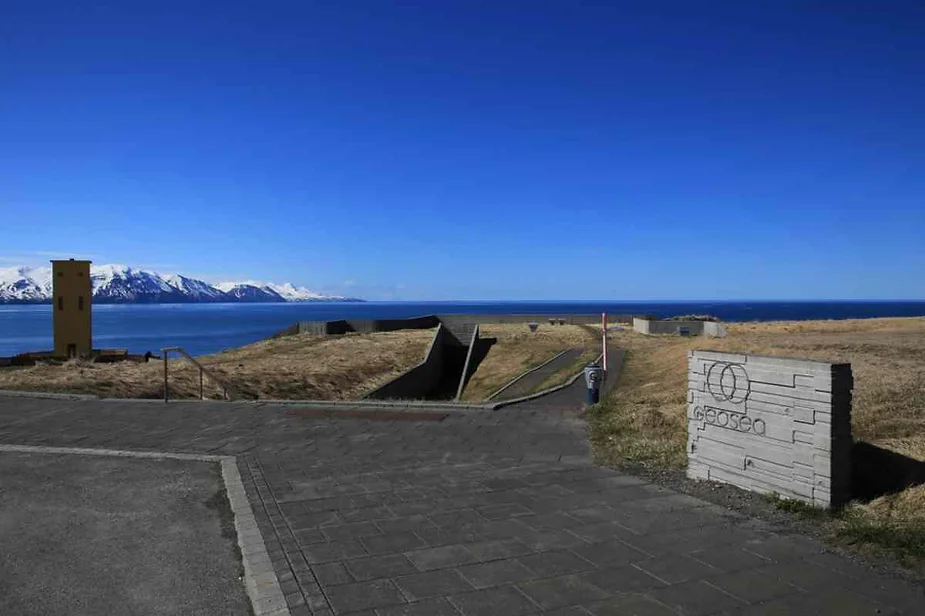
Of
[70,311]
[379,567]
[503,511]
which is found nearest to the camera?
[379,567]

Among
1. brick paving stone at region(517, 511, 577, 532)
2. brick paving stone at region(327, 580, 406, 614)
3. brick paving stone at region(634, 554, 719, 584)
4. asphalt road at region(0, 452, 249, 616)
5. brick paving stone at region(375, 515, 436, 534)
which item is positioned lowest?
asphalt road at region(0, 452, 249, 616)

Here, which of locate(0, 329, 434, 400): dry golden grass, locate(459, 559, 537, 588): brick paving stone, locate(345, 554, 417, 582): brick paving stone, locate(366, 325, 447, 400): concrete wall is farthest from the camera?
locate(366, 325, 447, 400): concrete wall

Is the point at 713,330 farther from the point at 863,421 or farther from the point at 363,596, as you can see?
the point at 363,596

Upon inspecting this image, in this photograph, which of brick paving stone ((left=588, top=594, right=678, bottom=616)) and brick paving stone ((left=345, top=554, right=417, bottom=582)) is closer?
brick paving stone ((left=588, top=594, right=678, bottom=616))

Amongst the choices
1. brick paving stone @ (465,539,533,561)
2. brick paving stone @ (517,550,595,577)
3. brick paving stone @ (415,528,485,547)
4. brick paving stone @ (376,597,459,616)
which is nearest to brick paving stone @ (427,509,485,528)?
brick paving stone @ (415,528,485,547)

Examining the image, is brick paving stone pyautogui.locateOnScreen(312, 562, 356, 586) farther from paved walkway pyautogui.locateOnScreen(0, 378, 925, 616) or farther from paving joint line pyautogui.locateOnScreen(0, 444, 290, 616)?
paving joint line pyautogui.locateOnScreen(0, 444, 290, 616)

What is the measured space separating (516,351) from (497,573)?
25.6 metres

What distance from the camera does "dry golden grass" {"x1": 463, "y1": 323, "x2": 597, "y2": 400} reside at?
23438mm

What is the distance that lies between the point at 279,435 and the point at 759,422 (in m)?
6.38

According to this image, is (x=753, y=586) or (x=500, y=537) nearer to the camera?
(x=753, y=586)

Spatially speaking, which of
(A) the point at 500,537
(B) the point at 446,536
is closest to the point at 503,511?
(A) the point at 500,537

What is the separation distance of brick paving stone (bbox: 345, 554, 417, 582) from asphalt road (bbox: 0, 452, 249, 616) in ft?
2.43

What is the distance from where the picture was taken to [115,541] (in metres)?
5.06

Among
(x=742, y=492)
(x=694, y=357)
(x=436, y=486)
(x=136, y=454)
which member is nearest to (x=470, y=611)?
(x=436, y=486)
